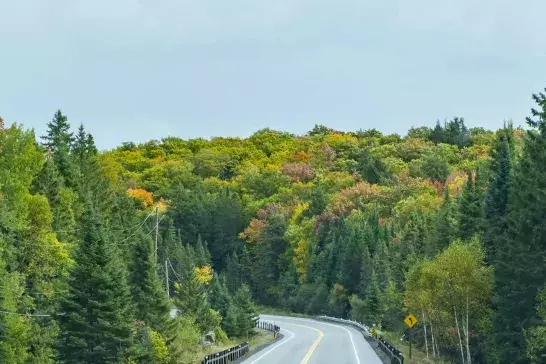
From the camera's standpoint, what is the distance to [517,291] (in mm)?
31969

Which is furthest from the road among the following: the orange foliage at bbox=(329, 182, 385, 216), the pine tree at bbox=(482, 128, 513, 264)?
the orange foliage at bbox=(329, 182, 385, 216)

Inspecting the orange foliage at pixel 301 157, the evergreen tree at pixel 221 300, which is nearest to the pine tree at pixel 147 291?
the evergreen tree at pixel 221 300

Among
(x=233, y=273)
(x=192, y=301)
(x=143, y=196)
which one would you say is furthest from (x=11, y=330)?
(x=143, y=196)

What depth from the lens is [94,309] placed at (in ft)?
110

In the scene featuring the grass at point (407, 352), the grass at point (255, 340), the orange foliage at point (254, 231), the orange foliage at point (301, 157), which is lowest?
the grass at point (407, 352)

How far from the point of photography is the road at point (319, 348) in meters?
38.1

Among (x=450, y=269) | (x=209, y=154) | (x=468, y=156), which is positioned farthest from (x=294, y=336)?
(x=209, y=154)

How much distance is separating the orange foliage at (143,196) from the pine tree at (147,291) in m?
79.8

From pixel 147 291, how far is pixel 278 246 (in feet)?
250

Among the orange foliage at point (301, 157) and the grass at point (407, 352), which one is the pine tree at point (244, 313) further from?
the orange foliage at point (301, 157)

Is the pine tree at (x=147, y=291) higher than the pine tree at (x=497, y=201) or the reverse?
the reverse

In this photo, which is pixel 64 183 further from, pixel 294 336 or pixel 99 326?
pixel 99 326

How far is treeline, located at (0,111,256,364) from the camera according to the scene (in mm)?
33719

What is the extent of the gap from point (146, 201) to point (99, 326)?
9251 cm
